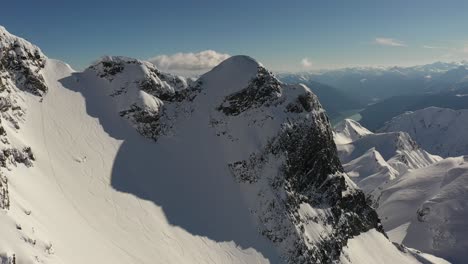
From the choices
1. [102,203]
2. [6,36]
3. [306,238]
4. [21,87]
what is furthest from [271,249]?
[6,36]

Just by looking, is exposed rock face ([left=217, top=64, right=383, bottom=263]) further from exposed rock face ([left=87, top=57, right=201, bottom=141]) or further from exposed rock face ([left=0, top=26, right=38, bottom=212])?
exposed rock face ([left=0, top=26, right=38, bottom=212])

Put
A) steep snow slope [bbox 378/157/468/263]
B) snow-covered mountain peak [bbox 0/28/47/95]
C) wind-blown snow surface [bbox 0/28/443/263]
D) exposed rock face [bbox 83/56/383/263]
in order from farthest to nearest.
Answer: steep snow slope [bbox 378/157/468/263], snow-covered mountain peak [bbox 0/28/47/95], exposed rock face [bbox 83/56/383/263], wind-blown snow surface [bbox 0/28/443/263]

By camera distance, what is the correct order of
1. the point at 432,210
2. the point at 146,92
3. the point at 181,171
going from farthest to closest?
the point at 432,210, the point at 146,92, the point at 181,171

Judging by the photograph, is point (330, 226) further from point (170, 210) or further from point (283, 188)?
point (170, 210)

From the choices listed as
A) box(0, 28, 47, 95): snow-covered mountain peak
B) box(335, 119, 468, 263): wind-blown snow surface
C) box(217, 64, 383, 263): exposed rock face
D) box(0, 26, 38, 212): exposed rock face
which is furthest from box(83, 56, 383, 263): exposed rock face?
box(335, 119, 468, 263): wind-blown snow surface

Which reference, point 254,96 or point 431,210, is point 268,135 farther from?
point 431,210

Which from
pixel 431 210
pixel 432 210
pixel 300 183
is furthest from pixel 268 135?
pixel 432 210
